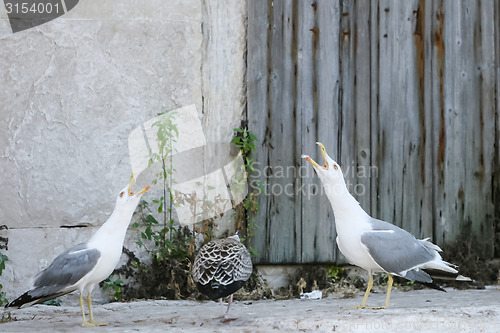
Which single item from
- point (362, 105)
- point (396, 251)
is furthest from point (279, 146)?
point (396, 251)

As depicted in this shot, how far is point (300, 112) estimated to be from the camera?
5695 millimetres

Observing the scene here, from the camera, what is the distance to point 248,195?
18.6 feet

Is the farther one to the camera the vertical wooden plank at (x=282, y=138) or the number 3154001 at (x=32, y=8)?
the vertical wooden plank at (x=282, y=138)

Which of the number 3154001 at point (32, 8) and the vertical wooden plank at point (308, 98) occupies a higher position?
the number 3154001 at point (32, 8)

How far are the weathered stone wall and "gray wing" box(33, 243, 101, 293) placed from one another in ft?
4.27

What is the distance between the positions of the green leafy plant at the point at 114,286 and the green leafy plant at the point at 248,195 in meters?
0.99

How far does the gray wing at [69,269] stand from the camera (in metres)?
4.06

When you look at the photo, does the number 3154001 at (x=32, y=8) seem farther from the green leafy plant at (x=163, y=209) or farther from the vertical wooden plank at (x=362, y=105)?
the vertical wooden plank at (x=362, y=105)

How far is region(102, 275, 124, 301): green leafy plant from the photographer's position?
5.36 metres

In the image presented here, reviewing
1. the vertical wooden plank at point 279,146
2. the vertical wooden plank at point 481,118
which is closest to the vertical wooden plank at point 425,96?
the vertical wooden plank at point 481,118

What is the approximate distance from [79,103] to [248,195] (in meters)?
1.45

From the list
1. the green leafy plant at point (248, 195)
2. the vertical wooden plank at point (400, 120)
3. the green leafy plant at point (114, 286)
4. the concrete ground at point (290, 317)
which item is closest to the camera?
the concrete ground at point (290, 317)

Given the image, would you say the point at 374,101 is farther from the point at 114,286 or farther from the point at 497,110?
the point at 114,286

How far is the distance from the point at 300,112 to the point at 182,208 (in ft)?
3.86
